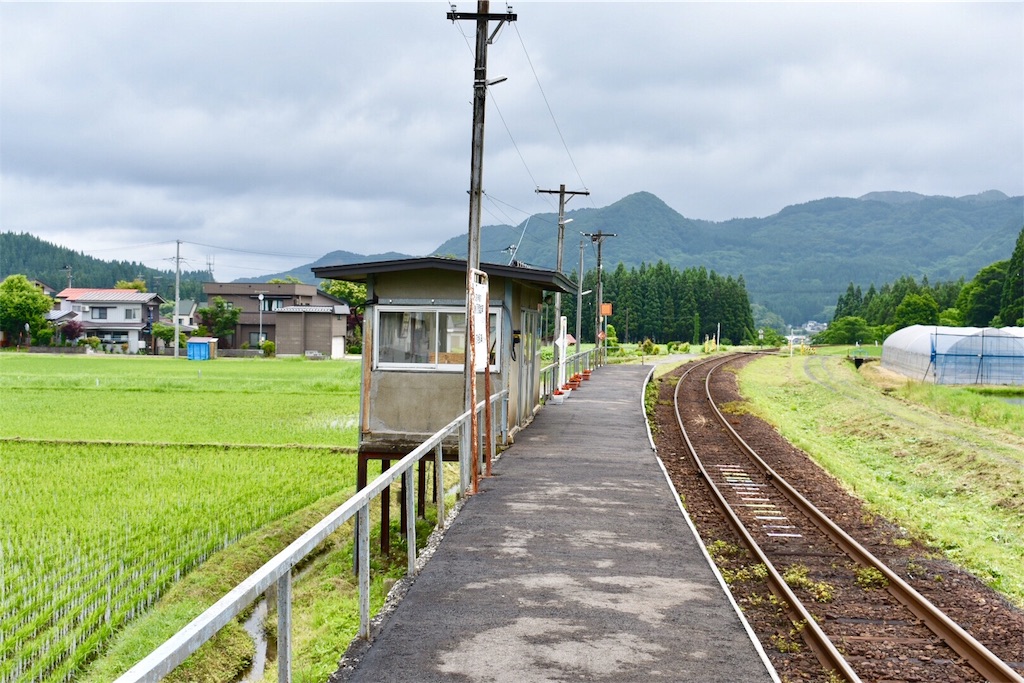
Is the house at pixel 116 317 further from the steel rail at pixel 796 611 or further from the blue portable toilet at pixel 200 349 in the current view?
the steel rail at pixel 796 611

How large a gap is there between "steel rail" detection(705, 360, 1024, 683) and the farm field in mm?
1178

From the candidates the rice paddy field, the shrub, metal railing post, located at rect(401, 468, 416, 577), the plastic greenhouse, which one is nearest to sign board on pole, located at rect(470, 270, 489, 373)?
metal railing post, located at rect(401, 468, 416, 577)

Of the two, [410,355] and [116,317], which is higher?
[116,317]

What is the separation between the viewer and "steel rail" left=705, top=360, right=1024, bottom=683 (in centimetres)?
685

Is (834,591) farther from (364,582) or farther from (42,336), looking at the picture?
(42,336)

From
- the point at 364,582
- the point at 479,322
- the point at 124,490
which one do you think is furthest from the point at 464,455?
the point at 124,490

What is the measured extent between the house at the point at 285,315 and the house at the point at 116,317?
6.36 meters

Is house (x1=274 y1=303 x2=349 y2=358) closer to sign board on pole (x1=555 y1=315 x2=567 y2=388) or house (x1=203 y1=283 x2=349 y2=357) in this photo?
house (x1=203 y1=283 x2=349 y2=357)

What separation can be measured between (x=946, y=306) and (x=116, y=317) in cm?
8784

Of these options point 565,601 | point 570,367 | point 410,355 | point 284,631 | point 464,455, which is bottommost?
→ point 565,601

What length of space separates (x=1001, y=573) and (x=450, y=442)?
7680 mm

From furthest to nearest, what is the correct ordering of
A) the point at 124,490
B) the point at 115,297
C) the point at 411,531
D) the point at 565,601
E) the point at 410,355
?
1. the point at 115,297
2. the point at 124,490
3. the point at 410,355
4. the point at 411,531
5. the point at 565,601

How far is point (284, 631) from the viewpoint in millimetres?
4895

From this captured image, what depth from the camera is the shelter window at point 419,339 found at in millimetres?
14414
